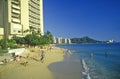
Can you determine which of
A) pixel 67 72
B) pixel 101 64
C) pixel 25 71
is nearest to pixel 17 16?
pixel 101 64

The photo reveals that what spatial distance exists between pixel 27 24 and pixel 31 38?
21.5 m

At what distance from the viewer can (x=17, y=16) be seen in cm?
9375

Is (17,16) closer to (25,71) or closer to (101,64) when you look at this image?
(101,64)

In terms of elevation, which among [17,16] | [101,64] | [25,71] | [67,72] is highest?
[17,16]

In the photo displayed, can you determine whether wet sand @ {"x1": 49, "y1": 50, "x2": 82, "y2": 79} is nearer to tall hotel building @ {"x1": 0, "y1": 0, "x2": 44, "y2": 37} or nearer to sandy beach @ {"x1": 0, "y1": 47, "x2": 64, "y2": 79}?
sandy beach @ {"x1": 0, "y1": 47, "x2": 64, "y2": 79}

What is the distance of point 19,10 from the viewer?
9488 centimetres

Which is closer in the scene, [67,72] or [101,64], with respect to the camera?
[67,72]

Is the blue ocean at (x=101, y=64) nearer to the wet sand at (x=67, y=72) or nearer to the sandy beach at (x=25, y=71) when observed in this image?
the wet sand at (x=67, y=72)

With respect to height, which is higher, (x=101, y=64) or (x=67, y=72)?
(x=67, y=72)

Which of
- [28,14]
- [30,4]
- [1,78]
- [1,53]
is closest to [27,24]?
[28,14]

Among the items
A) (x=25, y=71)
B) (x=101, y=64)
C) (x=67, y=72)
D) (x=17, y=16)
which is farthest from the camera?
(x=17, y=16)

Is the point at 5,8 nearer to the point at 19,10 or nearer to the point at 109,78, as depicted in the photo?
the point at 19,10

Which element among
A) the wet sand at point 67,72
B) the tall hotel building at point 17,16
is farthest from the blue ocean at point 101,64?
the tall hotel building at point 17,16

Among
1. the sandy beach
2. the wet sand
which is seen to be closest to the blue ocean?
the wet sand
